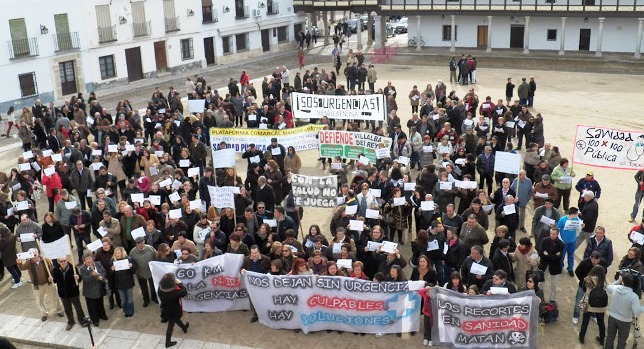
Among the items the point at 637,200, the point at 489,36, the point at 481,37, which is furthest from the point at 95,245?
the point at 481,37

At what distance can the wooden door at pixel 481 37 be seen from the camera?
4722cm

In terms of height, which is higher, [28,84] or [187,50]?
[187,50]

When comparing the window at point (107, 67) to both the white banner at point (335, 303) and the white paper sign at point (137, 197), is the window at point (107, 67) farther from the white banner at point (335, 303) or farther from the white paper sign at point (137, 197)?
the white banner at point (335, 303)

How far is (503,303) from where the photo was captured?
10992 mm

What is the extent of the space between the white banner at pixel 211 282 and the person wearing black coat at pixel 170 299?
59cm

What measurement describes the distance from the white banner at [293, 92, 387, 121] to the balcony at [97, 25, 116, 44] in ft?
70.9

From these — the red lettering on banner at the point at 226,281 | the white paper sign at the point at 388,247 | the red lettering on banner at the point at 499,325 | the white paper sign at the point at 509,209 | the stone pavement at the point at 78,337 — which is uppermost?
the white paper sign at the point at 388,247

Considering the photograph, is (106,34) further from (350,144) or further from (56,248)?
(56,248)

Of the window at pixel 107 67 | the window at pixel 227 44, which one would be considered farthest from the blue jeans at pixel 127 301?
the window at pixel 227 44

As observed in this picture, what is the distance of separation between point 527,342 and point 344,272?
11.2 ft

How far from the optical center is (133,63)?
41844 millimetres

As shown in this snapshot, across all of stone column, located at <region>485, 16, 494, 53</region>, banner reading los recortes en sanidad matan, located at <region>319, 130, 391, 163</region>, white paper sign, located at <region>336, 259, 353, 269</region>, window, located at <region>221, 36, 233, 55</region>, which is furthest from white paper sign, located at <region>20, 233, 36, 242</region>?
stone column, located at <region>485, 16, 494, 53</region>

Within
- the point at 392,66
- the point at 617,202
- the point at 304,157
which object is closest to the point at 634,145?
the point at 617,202

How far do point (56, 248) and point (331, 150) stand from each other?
29.9 feet
